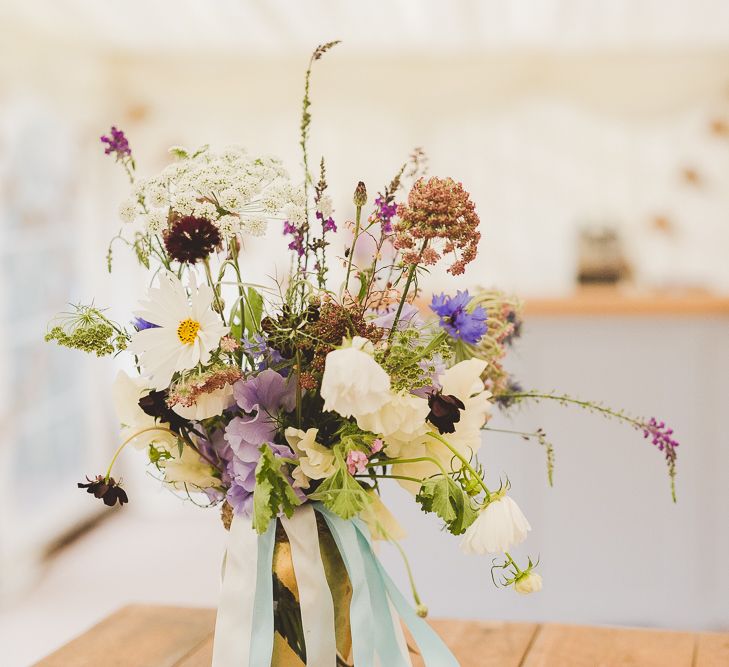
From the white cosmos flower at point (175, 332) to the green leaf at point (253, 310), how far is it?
0.09 meters

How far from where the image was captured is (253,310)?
111 centimetres

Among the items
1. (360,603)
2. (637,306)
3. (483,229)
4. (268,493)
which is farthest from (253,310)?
(483,229)

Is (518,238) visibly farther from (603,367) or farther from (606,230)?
(603,367)

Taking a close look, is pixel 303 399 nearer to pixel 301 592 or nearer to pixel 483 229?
pixel 301 592

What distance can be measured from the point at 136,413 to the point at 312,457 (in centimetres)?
21

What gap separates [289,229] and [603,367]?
215cm

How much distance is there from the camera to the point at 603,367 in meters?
3.04

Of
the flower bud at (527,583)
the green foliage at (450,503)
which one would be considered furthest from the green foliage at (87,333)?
the flower bud at (527,583)

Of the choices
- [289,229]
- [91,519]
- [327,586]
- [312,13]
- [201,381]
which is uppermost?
[312,13]

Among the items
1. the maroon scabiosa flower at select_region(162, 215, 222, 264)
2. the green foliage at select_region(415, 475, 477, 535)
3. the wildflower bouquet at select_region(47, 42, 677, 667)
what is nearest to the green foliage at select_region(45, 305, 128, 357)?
the wildflower bouquet at select_region(47, 42, 677, 667)

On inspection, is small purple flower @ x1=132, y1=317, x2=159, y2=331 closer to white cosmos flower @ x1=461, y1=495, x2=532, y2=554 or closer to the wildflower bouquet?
the wildflower bouquet

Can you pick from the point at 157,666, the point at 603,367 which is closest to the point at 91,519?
the point at 603,367

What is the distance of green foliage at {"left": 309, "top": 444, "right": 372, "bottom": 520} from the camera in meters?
0.98

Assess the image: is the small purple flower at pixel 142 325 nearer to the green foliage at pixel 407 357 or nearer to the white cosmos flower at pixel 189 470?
the white cosmos flower at pixel 189 470
